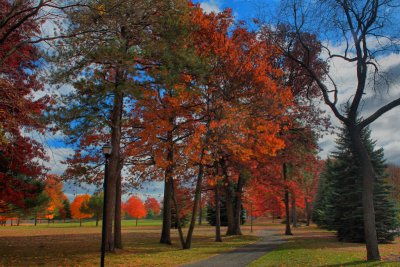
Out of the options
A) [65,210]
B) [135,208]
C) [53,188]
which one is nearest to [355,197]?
[53,188]

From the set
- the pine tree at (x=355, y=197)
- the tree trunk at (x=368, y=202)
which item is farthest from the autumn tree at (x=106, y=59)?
the pine tree at (x=355, y=197)

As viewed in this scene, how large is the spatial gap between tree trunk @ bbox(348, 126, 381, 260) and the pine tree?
11.0 metres

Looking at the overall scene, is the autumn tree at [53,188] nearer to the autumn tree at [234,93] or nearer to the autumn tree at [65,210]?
the autumn tree at [65,210]

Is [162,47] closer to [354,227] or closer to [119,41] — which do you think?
[119,41]

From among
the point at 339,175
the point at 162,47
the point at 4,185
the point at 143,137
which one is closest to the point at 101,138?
the point at 143,137

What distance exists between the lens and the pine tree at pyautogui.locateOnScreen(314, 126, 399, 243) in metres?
24.4

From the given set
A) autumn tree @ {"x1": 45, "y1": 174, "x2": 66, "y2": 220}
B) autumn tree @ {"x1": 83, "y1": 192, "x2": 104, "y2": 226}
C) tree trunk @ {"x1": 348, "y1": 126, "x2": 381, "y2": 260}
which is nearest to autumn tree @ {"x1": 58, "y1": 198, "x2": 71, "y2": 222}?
autumn tree @ {"x1": 45, "y1": 174, "x2": 66, "y2": 220}

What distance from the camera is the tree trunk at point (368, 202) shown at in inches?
485

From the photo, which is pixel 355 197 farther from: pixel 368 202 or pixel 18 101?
pixel 18 101

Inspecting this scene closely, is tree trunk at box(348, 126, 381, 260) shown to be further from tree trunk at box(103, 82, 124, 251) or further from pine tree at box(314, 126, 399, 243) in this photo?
pine tree at box(314, 126, 399, 243)

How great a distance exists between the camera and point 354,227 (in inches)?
987

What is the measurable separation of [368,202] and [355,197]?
14.2 m

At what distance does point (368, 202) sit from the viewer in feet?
41.6

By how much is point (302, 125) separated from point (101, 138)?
14850 millimetres
